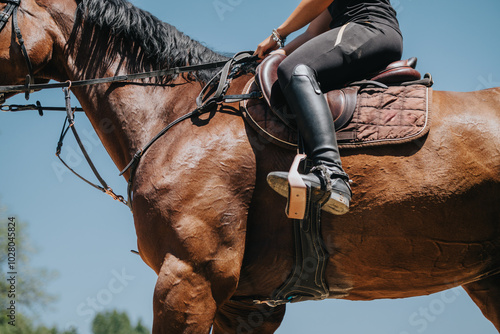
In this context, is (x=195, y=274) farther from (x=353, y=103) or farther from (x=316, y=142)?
(x=353, y=103)

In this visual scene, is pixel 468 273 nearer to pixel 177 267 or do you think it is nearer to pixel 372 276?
pixel 372 276

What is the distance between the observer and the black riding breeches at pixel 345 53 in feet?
13.3

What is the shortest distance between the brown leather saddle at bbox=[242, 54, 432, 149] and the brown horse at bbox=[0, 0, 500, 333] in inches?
4.0

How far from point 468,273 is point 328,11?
2402mm

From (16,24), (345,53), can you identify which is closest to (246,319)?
(345,53)

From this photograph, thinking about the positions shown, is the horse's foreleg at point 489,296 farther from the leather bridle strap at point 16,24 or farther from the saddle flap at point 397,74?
the leather bridle strap at point 16,24

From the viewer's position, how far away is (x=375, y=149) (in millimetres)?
3807

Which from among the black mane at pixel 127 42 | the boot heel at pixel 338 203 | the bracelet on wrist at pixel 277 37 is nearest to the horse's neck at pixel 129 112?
the black mane at pixel 127 42

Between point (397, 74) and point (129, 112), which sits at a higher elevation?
point (129, 112)

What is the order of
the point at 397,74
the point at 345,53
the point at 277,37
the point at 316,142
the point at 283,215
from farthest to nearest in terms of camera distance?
the point at 277,37 < the point at 397,74 < the point at 345,53 < the point at 283,215 < the point at 316,142

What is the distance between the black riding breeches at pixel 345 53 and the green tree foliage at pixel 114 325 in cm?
4173

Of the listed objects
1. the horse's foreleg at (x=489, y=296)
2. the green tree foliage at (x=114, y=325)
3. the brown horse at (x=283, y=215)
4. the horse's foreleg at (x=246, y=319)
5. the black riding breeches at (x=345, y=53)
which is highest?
the black riding breeches at (x=345, y=53)

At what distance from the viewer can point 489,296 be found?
4453mm

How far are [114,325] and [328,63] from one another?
150 feet
